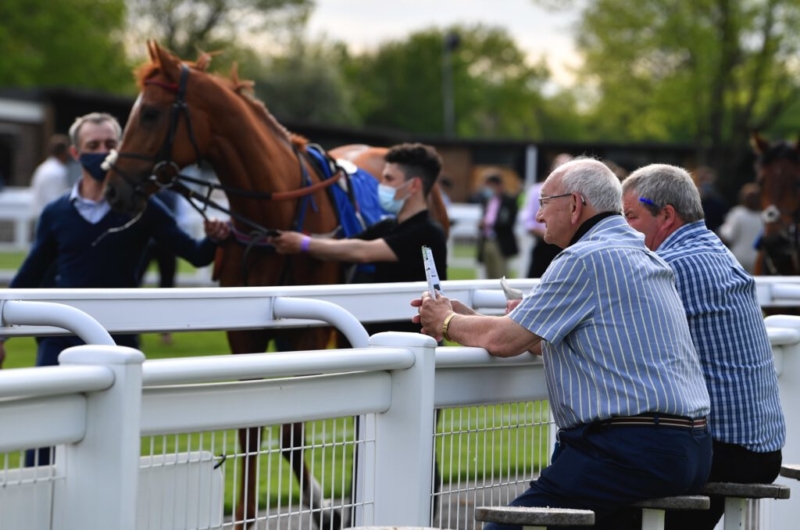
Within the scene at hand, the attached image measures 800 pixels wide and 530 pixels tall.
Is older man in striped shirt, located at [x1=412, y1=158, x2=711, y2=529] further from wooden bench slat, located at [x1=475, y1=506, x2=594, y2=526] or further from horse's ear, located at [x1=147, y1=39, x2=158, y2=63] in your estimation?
horse's ear, located at [x1=147, y1=39, x2=158, y2=63]

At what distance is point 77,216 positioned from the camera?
589 centimetres

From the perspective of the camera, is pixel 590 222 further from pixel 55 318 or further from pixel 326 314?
pixel 55 318

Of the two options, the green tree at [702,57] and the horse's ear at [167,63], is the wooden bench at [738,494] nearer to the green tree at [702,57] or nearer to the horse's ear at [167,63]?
the horse's ear at [167,63]

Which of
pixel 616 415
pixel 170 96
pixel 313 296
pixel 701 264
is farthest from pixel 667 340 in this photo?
pixel 170 96

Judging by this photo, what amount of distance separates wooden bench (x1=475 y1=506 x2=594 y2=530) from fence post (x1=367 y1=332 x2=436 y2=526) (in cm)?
18

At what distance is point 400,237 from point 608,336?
251 centimetres

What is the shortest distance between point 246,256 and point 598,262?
2992 millimetres

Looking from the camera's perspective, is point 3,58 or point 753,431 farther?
point 3,58

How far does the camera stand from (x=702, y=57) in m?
37.3

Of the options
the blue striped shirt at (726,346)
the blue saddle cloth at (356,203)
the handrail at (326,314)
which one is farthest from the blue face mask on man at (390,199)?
the handrail at (326,314)

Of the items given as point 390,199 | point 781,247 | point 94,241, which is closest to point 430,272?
point 390,199

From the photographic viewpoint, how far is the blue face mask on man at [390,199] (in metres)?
5.99

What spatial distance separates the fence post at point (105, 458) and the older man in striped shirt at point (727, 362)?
206cm

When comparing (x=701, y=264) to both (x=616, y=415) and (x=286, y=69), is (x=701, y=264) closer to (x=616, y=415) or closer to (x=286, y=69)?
(x=616, y=415)
